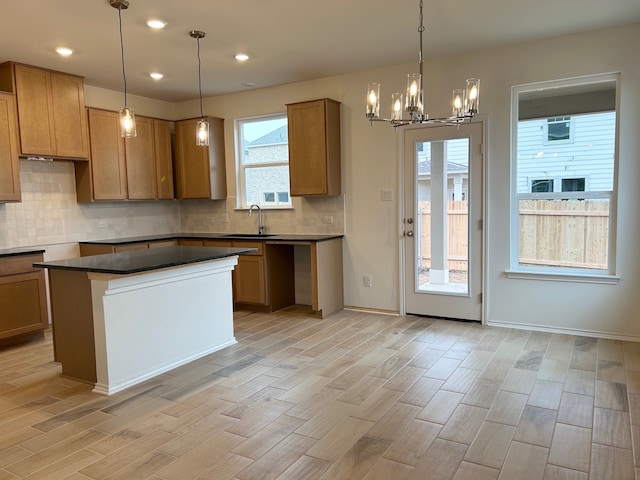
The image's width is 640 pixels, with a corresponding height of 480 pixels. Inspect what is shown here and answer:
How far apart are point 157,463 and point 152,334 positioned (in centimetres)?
132

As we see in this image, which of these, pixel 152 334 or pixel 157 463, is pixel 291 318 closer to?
Answer: pixel 152 334

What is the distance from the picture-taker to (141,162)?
19.2 feet

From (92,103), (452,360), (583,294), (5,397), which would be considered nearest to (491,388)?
(452,360)

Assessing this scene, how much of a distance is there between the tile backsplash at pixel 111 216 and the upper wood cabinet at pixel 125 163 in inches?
10.5

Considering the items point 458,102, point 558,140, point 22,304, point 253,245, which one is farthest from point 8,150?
point 558,140

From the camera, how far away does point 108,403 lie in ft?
10.2

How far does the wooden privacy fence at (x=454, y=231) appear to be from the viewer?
187 inches

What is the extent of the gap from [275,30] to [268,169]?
2.31 meters

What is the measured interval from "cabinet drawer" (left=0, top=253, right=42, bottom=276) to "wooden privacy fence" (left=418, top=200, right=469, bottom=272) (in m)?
3.79

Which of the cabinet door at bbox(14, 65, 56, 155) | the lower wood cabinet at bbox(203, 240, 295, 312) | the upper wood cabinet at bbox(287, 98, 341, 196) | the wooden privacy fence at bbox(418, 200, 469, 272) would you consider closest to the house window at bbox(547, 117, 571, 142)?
the wooden privacy fence at bbox(418, 200, 469, 272)

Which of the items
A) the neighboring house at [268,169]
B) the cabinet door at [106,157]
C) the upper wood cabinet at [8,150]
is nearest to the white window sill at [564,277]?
the neighboring house at [268,169]

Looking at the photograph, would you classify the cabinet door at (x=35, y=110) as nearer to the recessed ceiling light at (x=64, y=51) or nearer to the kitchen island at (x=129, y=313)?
the recessed ceiling light at (x=64, y=51)

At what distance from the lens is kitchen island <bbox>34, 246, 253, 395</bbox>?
323 centimetres

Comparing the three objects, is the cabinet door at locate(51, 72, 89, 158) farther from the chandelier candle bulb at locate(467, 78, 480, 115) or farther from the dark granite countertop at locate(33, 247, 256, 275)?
the chandelier candle bulb at locate(467, 78, 480, 115)
